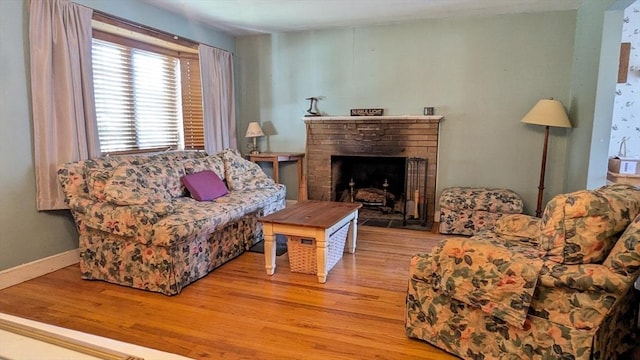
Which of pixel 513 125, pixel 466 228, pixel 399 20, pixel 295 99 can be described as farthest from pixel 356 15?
pixel 466 228

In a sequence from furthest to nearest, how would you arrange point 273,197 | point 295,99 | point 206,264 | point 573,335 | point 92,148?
point 295,99
point 273,197
point 92,148
point 206,264
point 573,335

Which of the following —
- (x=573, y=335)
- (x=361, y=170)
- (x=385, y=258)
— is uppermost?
(x=361, y=170)

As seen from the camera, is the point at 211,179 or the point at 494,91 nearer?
the point at 211,179

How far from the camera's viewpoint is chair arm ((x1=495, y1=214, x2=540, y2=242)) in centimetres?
237

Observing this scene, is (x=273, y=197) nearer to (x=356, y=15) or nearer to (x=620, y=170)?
(x=356, y=15)

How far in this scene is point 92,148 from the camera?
326 centimetres

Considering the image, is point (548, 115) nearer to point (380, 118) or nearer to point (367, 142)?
point (380, 118)

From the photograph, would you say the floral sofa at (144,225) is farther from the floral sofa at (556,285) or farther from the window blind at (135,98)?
the floral sofa at (556,285)

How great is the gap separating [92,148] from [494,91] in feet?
14.0

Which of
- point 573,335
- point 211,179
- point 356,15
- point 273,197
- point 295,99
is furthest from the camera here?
point 295,99

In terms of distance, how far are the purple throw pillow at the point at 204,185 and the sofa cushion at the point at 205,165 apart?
0.10 metres

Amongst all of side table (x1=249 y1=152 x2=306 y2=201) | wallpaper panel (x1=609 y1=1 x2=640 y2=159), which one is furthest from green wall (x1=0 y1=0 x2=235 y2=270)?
wallpaper panel (x1=609 y1=1 x2=640 y2=159)

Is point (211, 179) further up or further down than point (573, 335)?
further up

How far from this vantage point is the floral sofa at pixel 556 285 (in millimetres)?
1494
